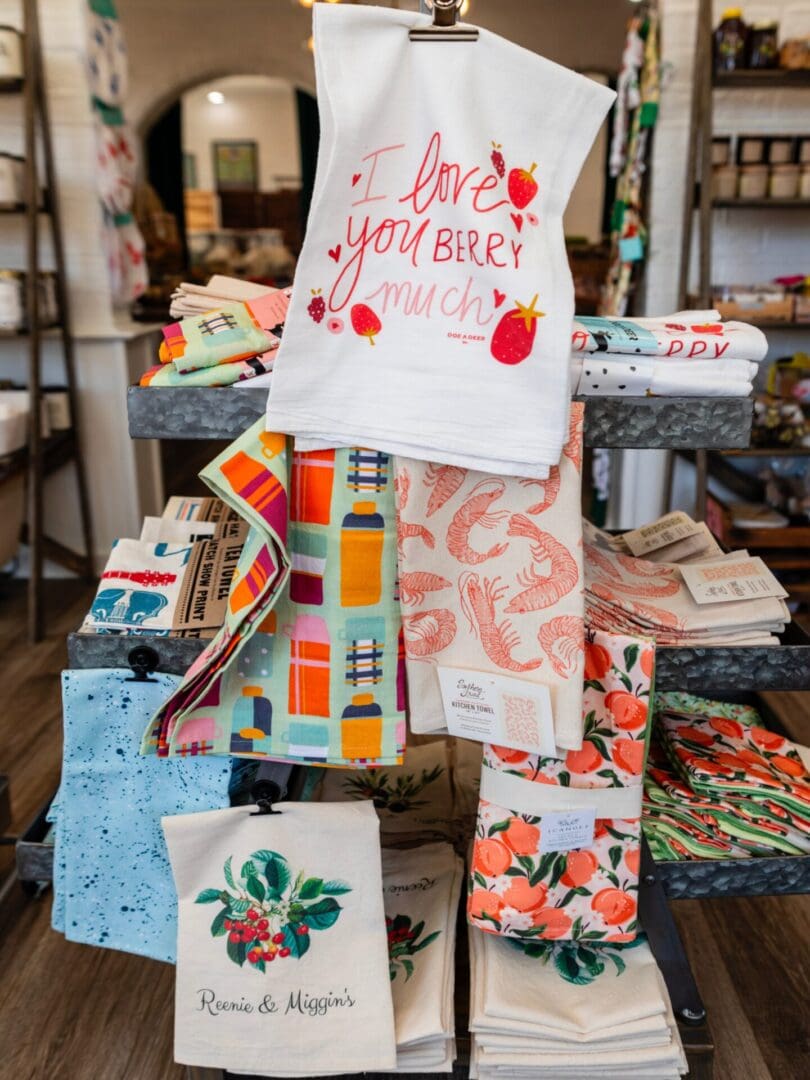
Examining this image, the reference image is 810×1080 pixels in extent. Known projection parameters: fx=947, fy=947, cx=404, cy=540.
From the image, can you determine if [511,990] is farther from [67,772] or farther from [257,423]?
[257,423]

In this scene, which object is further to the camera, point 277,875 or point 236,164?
point 236,164

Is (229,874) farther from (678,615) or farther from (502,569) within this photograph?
(678,615)

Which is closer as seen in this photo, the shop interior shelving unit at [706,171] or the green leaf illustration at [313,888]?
the green leaf illustration at [313,888]

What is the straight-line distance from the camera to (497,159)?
3.39 ft

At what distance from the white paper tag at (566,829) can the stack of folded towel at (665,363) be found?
21.7 inches

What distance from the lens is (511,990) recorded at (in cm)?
129

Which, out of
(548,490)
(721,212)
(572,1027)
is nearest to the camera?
(548,490)

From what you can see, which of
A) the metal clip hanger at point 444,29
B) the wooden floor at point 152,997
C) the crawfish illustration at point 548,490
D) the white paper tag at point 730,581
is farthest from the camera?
the wooden floor at point 152,997

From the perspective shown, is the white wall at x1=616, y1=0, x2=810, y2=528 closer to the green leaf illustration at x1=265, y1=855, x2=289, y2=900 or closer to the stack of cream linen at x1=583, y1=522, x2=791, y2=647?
the stack of cream linen at x1=583, y1=522, x2=791, y2=647

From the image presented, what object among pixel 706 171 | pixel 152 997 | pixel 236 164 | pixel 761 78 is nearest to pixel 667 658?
pixel 152 997

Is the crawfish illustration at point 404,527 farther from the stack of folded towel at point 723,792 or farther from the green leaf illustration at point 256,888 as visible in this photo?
the stack of folded towel at point 723,792

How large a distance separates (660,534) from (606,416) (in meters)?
0.54

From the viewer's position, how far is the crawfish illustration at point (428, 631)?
1.17m

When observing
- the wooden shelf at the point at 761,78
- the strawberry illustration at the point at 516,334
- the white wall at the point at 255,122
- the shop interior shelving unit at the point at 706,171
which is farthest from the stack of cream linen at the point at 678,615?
the white wall at the point at 255,122
